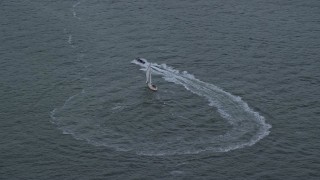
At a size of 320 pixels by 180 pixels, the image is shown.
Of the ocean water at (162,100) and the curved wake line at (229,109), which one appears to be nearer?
the ocean water at (162,100)

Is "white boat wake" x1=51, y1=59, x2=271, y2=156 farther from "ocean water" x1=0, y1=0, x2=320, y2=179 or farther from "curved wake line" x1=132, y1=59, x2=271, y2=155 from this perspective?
"ocean water" x1=0, y1=0, x2=320, y2=179

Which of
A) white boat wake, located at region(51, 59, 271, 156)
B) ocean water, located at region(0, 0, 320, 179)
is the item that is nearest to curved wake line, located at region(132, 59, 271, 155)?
white boat wake, located at region(51, 59, 271, 156)

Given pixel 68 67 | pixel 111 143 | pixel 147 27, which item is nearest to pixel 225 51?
pixel 147 27

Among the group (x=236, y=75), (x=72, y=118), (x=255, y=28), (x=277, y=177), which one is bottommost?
(x=277, y=177)

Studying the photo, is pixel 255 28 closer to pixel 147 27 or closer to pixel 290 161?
pixel 147 27

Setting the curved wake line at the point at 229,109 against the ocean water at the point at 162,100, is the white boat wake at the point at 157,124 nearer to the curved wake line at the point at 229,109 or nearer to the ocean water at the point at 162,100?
the curved wake line at the point at 229,109

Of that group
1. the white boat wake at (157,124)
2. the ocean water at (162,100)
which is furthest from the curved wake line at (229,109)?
the ocean water at (162,100)
